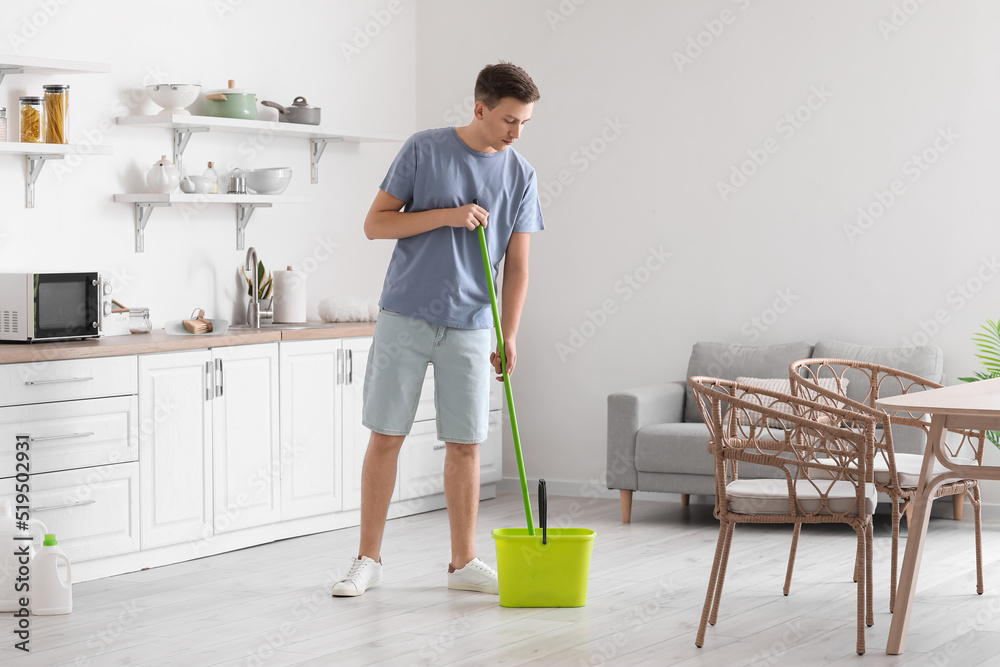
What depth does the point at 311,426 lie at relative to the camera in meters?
4.62

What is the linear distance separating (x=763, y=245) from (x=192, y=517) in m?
2.66

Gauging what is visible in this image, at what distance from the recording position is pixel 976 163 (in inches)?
193

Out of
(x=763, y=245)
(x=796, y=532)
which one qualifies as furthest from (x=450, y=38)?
(x=796, y=532)

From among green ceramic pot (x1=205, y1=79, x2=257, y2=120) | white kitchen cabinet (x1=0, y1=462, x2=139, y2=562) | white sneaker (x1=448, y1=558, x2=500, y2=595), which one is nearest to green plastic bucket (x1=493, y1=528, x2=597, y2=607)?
white sneaker (x1=448, y1=558, x2=500, y2=595)

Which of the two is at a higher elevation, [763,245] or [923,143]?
[923,143]

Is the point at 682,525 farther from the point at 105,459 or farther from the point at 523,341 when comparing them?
the point at 105,459

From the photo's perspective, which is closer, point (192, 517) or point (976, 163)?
point (192, 517)

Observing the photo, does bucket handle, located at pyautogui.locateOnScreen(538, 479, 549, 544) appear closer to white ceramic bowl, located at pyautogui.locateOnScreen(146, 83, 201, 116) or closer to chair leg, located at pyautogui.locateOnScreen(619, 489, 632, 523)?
chair leg, located at pyautogui.locateOnScreen(619, 489, 632, 523)

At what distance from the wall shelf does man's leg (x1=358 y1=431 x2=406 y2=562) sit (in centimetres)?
149

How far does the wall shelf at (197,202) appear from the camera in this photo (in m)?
4.46

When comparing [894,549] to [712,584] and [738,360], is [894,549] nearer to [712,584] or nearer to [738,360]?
[712,584]

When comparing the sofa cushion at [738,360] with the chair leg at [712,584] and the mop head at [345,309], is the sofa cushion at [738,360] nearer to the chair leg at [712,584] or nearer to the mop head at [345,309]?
the mop head at [345,309]

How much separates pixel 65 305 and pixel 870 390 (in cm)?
257

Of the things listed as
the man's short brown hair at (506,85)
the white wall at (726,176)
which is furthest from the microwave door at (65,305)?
the white wall at (726,176)
